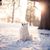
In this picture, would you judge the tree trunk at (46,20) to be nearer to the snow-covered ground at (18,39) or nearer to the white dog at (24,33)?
the snow-covered ground at (18,39)

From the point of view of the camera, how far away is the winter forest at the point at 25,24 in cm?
136

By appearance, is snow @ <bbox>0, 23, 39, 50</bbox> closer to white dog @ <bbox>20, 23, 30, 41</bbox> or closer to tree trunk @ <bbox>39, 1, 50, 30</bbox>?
white dog @ <bbox>20, 23, 30, 41</bbox>

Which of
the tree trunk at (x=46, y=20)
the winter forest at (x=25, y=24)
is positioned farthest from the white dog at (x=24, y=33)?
the tree trunk at (x=46, y=20)

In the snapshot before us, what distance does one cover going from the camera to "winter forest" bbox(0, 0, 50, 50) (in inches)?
53.4

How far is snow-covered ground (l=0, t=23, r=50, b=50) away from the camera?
133 cm

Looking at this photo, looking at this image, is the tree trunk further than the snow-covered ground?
Yes

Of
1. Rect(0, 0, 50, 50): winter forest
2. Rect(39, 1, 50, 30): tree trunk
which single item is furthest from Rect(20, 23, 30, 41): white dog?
Rect(39, 1, 50, 30): tree trunk

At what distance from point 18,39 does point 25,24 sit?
167 mm

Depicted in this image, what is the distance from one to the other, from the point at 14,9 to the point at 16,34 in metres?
0.26

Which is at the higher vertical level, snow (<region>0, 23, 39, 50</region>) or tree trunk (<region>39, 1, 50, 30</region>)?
tree trunk (<region>39, 1, 50, 30</region>)

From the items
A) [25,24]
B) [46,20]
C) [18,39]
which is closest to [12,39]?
[18,39]

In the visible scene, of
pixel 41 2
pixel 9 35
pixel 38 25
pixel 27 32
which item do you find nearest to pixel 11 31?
pixel 9 35

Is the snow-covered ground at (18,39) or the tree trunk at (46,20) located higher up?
the tree trunk at (46,20)

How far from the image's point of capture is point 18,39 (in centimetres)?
137
